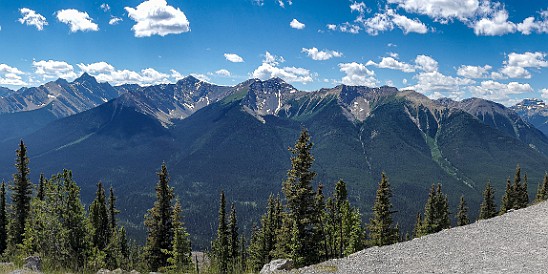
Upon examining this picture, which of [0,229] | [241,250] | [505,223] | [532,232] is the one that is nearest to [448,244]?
[532,232]

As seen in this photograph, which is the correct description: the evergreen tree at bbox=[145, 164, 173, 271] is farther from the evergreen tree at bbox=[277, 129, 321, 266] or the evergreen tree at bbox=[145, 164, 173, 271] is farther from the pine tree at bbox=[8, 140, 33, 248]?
the pine tree at bbox=[8, 140, 33, 248]

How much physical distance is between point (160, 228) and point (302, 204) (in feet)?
52.8

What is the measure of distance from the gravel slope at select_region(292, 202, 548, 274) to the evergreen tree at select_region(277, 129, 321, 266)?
10.00m

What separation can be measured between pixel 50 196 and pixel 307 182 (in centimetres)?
1930

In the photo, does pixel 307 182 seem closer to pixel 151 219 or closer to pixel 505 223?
pixel 505 223

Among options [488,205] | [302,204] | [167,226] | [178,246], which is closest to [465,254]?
Result: [302,204]

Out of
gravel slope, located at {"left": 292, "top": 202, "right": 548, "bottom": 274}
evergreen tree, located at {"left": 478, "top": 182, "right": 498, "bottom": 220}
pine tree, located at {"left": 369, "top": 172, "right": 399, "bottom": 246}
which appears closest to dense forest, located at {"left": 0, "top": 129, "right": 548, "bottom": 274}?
pine tree, located at {"left": 369, "top": 172, "right": 399, "bottom": 246}

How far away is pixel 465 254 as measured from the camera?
2033 cm

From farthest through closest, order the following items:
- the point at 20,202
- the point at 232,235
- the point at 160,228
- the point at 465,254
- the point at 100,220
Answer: the point at 232,235 < the point at 100,220 < the point at 20,202 < the point at 160,228 < the point at 465,254

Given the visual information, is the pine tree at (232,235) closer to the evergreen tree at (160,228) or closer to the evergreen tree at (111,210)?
the evergreen tree at (111,210)

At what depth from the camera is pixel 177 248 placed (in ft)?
124

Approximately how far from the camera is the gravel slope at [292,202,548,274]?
59.8 ft

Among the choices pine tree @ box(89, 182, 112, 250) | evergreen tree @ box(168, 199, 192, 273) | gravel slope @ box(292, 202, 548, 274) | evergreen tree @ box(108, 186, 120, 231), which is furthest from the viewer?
evergreen tree @ box(108, 186, 120, 231)

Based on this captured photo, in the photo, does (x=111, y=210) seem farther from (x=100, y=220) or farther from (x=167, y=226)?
(x=167, y=226)
